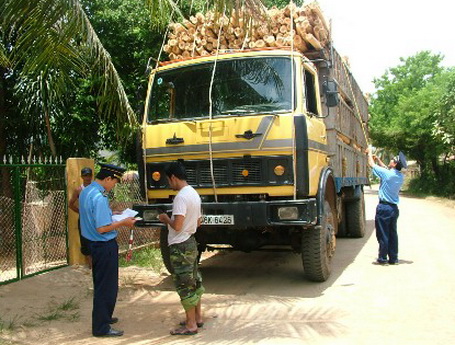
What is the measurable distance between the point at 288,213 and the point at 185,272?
5.19ft

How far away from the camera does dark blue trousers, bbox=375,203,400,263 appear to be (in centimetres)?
746

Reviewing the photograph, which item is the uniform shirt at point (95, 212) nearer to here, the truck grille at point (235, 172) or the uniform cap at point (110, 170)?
the uniform cap at point (110, 170)

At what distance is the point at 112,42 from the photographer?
465 inches

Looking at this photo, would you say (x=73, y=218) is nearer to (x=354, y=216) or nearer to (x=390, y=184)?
(x=390, y=184)

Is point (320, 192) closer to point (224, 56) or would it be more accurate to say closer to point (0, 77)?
point (224, 56)

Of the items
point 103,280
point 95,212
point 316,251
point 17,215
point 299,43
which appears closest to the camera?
point 95,212

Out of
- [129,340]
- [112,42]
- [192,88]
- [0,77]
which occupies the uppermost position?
[112,42]

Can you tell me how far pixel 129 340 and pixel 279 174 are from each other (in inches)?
95.7

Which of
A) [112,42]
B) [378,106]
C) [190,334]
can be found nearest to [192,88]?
[190,334]

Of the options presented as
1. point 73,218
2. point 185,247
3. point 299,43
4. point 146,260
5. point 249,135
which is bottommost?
point 146,260

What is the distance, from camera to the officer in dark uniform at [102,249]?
14.6 ft

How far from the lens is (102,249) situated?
176 inches

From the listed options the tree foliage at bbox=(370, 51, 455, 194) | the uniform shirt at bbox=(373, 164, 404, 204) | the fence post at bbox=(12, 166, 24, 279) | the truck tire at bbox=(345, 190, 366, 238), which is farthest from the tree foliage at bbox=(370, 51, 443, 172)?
the fence post at bbox=(12, 166, 24, 279)

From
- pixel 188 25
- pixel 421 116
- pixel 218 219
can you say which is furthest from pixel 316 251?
pixel 421 116
